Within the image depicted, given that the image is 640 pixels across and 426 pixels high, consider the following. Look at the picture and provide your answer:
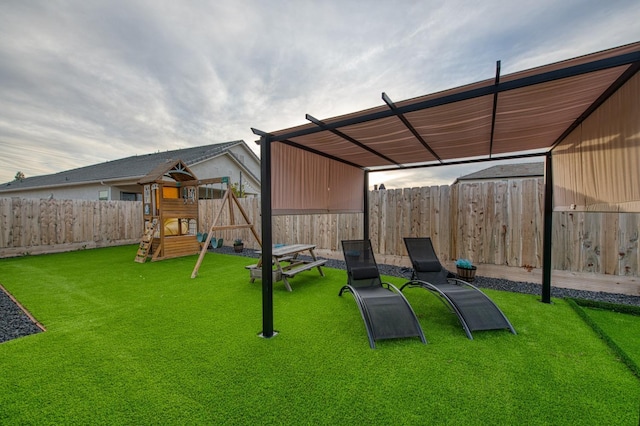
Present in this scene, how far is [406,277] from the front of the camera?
604cm

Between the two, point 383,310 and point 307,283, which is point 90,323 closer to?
point 307,283

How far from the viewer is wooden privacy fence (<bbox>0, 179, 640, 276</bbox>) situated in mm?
4852

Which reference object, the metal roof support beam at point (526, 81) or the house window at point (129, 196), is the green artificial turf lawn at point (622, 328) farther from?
the house window at point (129, 196)

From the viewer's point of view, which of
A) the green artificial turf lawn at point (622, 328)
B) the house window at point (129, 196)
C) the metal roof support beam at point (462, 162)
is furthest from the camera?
the house window at point (129, 196)

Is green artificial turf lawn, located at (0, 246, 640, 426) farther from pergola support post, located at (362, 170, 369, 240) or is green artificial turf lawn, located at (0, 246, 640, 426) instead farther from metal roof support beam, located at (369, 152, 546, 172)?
metal roof support beam, located at (369, 152, 546, 172)

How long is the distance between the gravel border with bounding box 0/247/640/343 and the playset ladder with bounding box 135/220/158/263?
2765mm

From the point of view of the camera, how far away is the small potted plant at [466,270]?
219 inches

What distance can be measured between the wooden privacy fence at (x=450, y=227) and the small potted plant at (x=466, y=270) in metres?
0.51

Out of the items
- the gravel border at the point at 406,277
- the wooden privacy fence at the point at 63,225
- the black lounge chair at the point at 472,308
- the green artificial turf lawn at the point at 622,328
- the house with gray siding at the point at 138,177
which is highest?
the house with gray siding at the point at 138,177

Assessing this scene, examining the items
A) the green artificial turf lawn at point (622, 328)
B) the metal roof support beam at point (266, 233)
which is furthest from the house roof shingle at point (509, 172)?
the metal roof support beam at point (266, 233)

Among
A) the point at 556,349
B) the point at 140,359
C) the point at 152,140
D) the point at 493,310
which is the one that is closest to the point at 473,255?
the point at 493,310

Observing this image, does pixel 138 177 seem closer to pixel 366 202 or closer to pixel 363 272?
pixel 366 202

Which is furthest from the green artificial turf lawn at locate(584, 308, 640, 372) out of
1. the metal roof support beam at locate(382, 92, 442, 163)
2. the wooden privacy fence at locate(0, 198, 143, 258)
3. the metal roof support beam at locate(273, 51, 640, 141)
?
the wooden privacy fence at locate(0, 198, 143, 258)

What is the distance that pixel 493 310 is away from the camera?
343 centimetres
